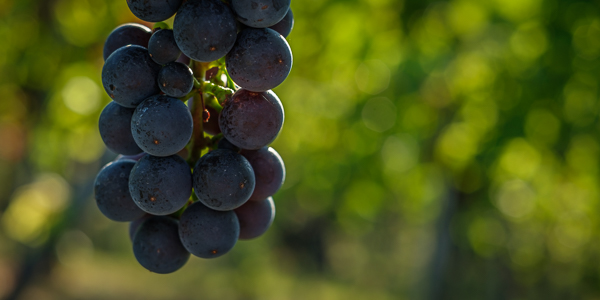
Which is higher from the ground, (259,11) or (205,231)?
(259,11)

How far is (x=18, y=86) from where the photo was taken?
658 centimetres

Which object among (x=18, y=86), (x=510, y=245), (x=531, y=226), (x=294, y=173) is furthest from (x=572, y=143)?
(x=18, y=86)

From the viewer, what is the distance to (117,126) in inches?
47.1

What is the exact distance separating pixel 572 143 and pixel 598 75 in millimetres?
1260

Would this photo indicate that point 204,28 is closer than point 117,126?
Yes

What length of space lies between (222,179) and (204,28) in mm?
377

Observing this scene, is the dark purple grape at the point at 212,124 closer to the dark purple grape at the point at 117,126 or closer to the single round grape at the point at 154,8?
the dark purple grape at the point at 117,126

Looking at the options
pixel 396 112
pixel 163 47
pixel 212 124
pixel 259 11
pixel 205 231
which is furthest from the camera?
pixel 396 112

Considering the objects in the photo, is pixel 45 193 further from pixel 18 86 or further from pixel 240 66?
pixel 240 66

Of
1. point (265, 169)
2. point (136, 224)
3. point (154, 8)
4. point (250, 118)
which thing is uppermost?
point (154, 8)

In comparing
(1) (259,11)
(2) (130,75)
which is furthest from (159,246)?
(1) (259,11)

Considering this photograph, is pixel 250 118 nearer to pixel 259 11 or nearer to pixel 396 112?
pixel 259 11

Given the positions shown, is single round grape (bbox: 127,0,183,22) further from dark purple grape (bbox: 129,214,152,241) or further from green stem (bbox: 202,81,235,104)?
dark purple grape (bbox: 129,214,152,241)

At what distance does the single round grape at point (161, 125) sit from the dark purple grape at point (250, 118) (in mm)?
107
